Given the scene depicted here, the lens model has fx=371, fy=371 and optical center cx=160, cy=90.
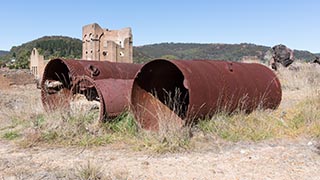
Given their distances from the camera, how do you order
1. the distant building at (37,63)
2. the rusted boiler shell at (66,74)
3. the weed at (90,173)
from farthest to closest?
the distant building at (37,63)
the rusted boiler shell at (66,74)
the weed at (90,173)

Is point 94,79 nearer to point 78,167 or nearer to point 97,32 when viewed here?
point 78,167

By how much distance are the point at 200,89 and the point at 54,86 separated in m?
3.62

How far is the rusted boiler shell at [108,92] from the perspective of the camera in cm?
585

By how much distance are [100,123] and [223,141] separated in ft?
6.32

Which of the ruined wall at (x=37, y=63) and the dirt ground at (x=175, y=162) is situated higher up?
the ruined wall at (x=37, y=63)

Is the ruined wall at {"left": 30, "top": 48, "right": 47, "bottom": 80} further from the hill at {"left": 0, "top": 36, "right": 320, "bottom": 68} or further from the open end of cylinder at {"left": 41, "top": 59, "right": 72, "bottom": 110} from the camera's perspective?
the hill at {"left": 0, "top": 36, "right": 320, "bottom": 68}

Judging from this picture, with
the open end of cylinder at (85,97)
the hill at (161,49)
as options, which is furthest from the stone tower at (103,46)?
the hill at (161,49)

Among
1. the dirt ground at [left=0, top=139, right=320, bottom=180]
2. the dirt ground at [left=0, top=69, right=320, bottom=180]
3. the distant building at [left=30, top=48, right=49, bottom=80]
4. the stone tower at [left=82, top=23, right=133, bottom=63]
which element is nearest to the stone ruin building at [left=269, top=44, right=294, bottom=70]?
the dirt ground at [left=0, top=69, right=320, bottom=180]

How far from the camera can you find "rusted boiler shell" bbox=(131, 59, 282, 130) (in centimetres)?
519

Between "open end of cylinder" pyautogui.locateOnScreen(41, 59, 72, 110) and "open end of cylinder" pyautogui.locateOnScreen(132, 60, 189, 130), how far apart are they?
6.05 feet

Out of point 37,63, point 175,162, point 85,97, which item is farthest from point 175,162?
point 37,63

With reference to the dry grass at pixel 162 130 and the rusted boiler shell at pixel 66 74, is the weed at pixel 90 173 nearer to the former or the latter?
the dry grass at pixel 162 130

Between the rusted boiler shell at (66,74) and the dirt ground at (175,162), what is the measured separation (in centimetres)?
183

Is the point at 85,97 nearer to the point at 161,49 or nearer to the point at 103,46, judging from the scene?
the point at 103,46
